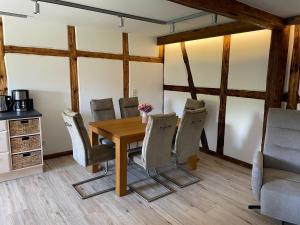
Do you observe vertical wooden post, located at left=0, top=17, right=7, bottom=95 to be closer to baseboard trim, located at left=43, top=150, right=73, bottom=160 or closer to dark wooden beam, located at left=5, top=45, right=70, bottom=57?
dark wooden beam, located at left=5, top=45, right=70, bottom=57

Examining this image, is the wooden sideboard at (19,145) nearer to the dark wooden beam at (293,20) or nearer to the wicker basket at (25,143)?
the wicker basket at (25,143)

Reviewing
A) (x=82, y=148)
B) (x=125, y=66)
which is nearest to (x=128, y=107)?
(x=125, y=66)

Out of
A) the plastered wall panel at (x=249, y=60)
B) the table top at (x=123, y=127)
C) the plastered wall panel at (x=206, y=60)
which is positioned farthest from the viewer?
the plastered wall panel at (x=206, y=60)

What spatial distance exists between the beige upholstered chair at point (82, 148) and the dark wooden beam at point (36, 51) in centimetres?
158

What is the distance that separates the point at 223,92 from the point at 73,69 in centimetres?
273

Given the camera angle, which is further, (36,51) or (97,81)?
(97,81)

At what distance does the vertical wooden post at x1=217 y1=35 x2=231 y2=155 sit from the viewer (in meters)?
3.92

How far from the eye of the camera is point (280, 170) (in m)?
2.54

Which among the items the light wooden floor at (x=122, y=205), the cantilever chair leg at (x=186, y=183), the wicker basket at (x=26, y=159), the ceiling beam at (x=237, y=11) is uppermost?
the ceiling beam at (x=237, y=11)

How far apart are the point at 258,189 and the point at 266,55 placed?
210 cm

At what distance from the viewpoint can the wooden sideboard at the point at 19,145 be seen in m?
3.09

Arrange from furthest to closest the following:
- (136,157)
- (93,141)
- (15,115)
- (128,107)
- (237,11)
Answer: (128,107) → (93,141) → (15,115) → (136,157) → (237,11)

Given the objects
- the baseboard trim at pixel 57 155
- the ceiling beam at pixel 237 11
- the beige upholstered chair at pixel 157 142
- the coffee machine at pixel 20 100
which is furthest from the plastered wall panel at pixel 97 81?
the ceiling beam at pixel 237 11

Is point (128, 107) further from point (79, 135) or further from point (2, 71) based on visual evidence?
point (2, 71)
